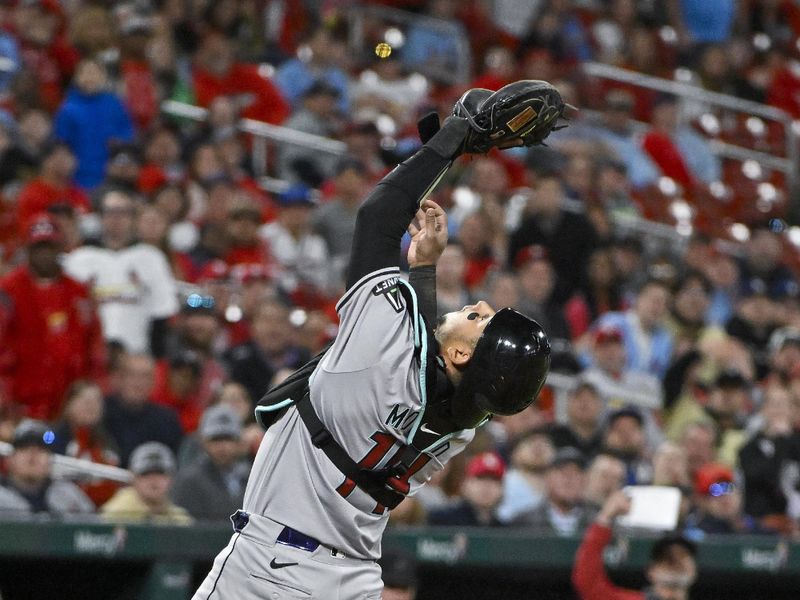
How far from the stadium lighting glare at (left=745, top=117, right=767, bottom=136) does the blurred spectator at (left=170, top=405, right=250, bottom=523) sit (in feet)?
26.2

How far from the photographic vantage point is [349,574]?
154 inches

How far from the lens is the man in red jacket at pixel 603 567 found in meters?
6.38

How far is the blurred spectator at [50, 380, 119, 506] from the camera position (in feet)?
23.5

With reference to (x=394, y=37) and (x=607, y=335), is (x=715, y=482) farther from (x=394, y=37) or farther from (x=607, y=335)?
(x=394, y=37)

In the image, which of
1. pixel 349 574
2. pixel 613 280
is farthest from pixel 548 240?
pixel 349 574

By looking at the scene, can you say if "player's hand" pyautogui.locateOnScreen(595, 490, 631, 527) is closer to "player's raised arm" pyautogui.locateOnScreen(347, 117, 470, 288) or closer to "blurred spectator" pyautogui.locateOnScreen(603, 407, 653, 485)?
"blurred spectator" pyautogui.locateOnScreen(603, 407, 653, 485)

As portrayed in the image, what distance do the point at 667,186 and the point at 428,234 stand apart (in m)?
8.80

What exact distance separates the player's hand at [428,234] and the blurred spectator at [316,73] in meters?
7.51

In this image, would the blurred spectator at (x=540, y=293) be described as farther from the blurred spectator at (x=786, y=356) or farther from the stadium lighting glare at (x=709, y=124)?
the stadium lighting glare at (x=709, y=124)

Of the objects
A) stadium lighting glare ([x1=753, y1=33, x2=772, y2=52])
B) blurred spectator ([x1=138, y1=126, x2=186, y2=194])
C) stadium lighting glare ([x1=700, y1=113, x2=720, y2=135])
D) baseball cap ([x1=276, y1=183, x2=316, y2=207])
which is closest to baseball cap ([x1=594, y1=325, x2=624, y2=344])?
baseball cap ([x1=276, y1=183, x2=316, y2=207])

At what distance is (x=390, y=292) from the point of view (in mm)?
3674

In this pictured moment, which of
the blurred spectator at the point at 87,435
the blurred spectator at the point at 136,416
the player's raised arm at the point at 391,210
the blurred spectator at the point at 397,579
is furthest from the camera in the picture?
the blurred spectator at the point at 136,416

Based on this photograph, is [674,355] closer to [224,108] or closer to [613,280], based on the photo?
[613,280]

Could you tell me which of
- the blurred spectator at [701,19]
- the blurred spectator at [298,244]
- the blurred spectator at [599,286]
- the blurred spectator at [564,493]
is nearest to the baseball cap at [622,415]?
the blurred spectator at [564,493]
